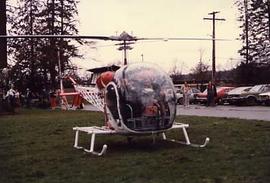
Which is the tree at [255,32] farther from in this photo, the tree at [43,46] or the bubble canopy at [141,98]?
the bubble canopy at [141,98]

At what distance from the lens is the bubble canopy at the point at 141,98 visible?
13234 millimetres

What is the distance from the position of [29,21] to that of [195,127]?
4233 cm

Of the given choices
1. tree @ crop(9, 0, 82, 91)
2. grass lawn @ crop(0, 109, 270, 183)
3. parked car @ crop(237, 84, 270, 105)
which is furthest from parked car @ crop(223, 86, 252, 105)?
grass lawn @ crop(0, 109, 270, 183)

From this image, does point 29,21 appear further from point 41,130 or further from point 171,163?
point 171,163

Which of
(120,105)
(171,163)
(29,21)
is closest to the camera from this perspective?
(171,163)

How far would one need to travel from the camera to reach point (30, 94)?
172ft

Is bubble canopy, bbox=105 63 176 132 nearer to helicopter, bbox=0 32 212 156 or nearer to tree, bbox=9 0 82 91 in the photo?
helicopter, bbox=0 32 212 156

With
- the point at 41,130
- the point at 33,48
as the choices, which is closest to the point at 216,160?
the point at 41,130

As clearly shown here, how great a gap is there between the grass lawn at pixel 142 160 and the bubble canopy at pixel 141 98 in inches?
26.8

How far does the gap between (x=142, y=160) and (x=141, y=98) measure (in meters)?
2.06

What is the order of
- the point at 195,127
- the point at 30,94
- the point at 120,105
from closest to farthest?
the point at 120,105 < the point at 195,127 < the point at 30,94

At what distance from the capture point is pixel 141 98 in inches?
524

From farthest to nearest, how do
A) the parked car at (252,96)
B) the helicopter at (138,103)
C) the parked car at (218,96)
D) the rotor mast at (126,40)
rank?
1. the parked car at (218,96)
2. the parked car at (252,96)
3. the helicopter at (138,103)
4. the rotor mast at (126,40)

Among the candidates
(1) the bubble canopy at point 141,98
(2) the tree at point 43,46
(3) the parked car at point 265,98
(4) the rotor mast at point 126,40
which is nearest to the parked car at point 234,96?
(3) the parked car at point 265,98
